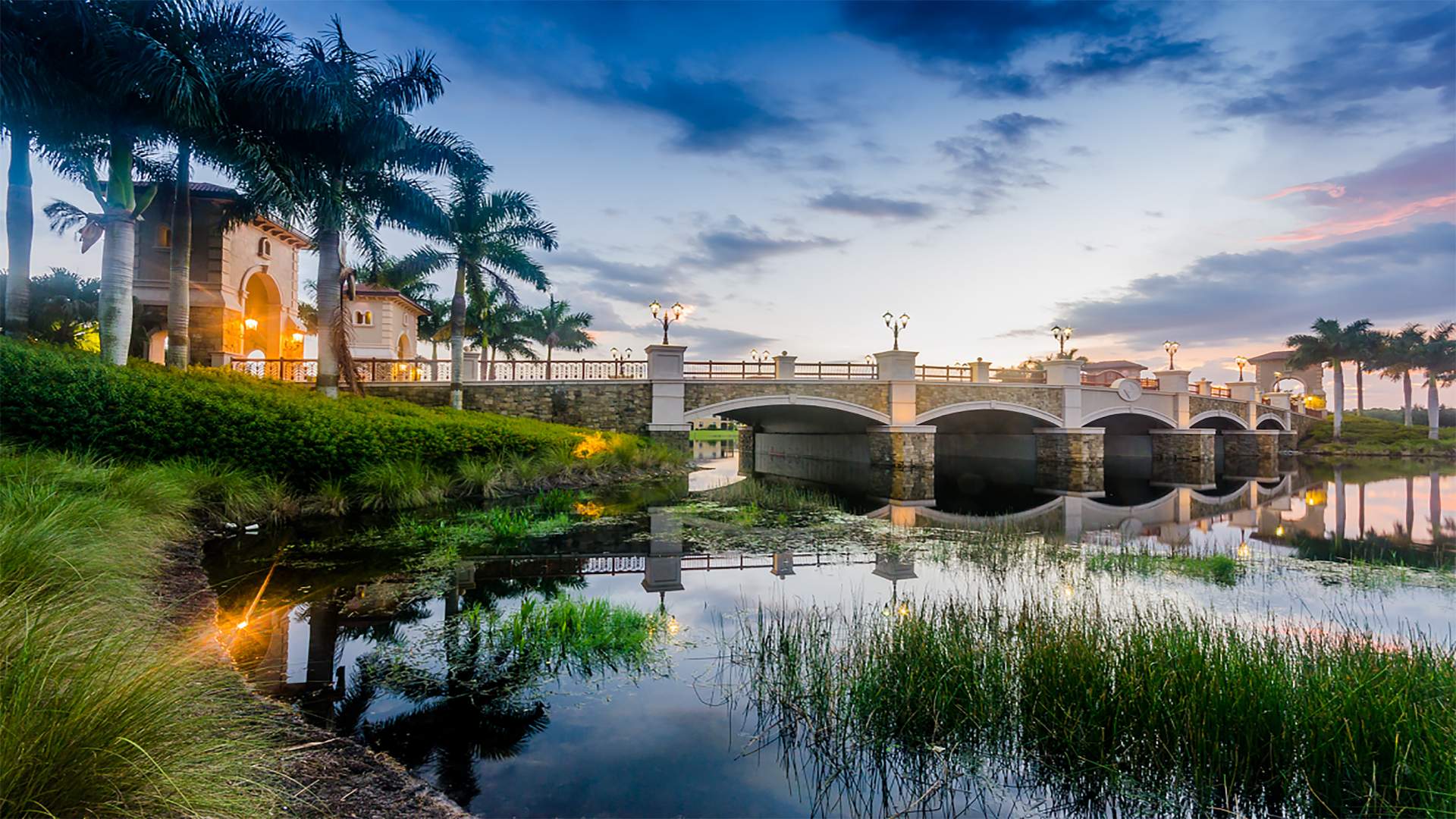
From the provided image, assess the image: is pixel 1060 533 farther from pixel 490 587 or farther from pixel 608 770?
pixel 608 770

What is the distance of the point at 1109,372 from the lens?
115 feet

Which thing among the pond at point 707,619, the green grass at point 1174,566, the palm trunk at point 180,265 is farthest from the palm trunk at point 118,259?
the green grass at point 1174,566

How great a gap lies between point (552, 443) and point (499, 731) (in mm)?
13993

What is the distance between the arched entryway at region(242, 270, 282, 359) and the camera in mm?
26578

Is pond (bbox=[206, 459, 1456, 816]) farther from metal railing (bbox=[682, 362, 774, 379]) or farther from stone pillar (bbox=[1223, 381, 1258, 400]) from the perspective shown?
stone pillar (bbox=[1223, 381, 1258, 400])

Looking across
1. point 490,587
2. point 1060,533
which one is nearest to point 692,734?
point 490,587

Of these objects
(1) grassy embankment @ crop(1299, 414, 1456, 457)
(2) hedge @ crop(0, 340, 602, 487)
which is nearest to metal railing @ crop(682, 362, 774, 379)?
(2) hedge @ crop(0, 340, 602, 487)

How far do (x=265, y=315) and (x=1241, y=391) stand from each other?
4569 centimetres

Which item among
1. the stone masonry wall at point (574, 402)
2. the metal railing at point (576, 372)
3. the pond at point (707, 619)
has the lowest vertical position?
the pond at point (707, 619)

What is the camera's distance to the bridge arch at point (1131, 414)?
28.3m

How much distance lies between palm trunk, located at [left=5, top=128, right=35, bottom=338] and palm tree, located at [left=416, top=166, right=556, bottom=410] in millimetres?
8929

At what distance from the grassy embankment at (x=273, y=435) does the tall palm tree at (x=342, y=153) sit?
3737mm

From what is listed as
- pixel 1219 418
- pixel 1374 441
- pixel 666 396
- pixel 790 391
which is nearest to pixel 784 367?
pixel 790 391

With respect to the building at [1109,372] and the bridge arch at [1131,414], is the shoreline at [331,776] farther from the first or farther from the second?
the building at [1109,372]
